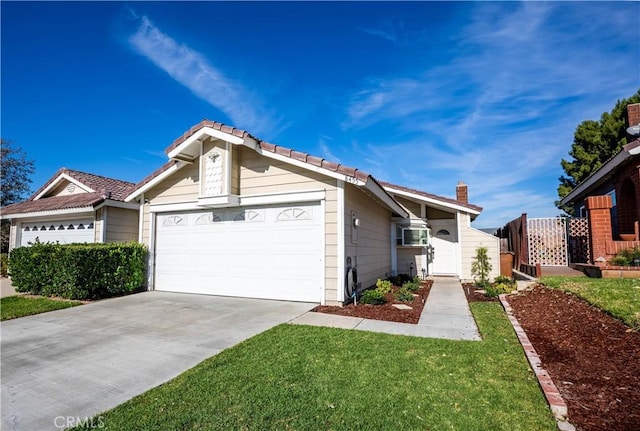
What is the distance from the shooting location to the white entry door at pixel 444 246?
13.1 meters

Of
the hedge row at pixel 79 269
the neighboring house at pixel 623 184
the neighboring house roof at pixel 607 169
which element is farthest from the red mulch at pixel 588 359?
the hedge row at pixel 79 269

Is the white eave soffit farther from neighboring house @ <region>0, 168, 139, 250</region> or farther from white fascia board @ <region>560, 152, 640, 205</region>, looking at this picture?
white fascia board @ <region>560, 152, 640, 205</region>

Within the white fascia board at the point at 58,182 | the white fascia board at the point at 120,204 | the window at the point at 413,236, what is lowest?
the window at the point at 413,236

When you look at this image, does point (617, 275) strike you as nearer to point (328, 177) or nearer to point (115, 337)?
point (328, 177)

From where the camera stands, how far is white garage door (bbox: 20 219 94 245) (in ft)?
38.5

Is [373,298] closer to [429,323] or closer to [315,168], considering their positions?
[429,323]

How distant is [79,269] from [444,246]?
485 inches

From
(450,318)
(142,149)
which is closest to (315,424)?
(450,318)

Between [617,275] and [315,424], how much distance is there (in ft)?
28.6

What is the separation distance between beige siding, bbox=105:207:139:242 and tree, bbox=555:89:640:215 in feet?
78.7

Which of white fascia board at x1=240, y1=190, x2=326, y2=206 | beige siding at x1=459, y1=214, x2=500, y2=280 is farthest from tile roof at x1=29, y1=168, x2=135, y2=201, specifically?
beige siding at x1=459, y1=214, x2=500, y2=280

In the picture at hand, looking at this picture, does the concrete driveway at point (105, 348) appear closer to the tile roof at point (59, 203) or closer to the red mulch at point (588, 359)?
the red mulch at point (588, 359)

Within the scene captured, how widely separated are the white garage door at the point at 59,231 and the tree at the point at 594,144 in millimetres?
25555

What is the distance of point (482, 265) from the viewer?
37.2 ft
